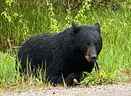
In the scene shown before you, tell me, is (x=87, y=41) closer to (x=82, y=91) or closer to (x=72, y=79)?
(x=72, y=79)

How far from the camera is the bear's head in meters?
8.44

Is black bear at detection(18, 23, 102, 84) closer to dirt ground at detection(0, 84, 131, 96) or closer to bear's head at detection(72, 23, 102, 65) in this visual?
bear's head at detection(72, 23, 102, 65)

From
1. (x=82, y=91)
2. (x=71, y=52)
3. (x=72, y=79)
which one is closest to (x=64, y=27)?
(x=71, y=52)

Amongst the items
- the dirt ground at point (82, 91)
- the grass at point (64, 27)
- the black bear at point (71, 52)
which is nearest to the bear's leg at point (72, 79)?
the black bear at point (71, 52)

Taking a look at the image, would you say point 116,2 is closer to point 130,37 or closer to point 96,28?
point 130,37

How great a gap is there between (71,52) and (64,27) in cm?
457

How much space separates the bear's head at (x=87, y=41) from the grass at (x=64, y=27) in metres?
0.40

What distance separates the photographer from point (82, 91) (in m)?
7.37

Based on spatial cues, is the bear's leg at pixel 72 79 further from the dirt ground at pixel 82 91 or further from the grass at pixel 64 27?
the dirt ground at pixel 82 91

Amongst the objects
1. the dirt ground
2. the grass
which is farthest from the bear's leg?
the dirt ground

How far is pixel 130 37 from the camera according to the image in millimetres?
12562

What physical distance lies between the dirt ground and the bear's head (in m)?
0.67

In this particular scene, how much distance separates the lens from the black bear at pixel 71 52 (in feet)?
28.0

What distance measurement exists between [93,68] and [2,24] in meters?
6.12
